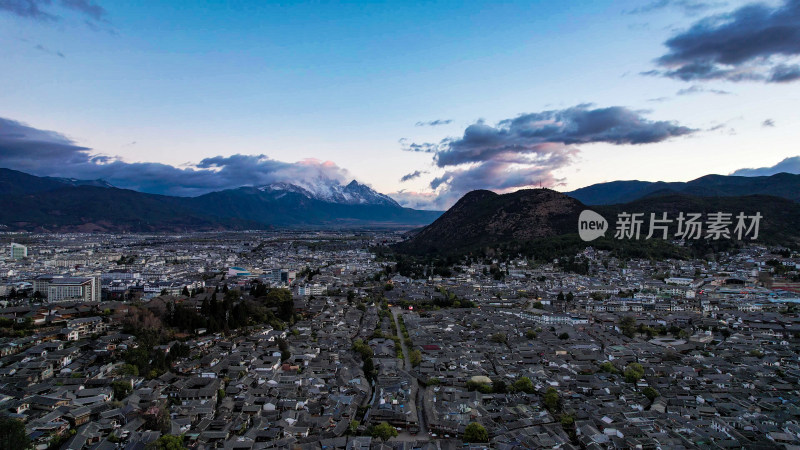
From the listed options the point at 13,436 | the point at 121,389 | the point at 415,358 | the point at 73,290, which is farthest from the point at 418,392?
the point at 73,290

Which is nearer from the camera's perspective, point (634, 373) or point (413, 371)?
point (634, 373)

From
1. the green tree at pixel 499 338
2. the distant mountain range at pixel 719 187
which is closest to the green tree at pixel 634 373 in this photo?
the green tree at pixel 499 338

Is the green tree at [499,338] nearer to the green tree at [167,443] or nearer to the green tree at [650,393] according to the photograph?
the green tree at [650,393]

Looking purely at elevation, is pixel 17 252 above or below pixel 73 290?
below

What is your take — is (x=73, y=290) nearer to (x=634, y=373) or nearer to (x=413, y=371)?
(x=413, y=371)

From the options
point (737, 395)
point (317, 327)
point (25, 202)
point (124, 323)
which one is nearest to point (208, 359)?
point (124, 323)
